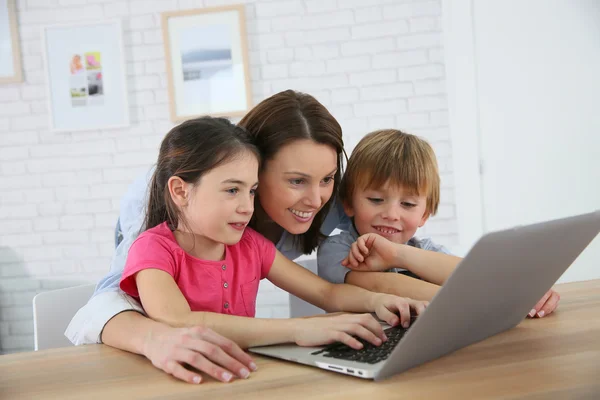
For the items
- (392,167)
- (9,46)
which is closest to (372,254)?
(392,167)

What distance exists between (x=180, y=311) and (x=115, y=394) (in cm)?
26

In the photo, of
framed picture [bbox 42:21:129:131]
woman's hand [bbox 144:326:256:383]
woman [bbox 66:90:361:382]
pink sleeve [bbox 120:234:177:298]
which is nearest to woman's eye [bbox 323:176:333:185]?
woman [bbox 66:90:361:382]

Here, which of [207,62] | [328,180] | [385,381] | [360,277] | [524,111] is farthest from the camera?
[207,62]

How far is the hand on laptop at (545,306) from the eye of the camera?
41.6 inches

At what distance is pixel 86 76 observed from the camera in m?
3.46

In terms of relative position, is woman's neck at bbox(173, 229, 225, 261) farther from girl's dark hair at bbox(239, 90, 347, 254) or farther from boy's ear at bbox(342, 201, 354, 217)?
boy's ear at bbox(342, 201, 354, 217)

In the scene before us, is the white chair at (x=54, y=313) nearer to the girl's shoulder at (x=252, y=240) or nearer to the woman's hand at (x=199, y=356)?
the girl's shoulder at (x=252, y=240)

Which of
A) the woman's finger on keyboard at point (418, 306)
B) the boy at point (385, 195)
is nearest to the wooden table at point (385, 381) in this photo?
the woman's finger on keyboard at point (418, 306)

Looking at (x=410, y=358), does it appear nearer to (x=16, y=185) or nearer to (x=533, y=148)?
(x=533, y=148)

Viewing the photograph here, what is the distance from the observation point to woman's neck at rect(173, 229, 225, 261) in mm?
1237

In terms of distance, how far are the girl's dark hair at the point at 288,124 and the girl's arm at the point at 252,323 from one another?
0.48 metres

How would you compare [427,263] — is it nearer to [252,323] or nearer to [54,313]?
[252,323]

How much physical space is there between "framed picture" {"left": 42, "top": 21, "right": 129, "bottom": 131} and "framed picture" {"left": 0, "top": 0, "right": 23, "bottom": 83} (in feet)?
0.59

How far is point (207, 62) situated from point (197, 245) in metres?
2.35
